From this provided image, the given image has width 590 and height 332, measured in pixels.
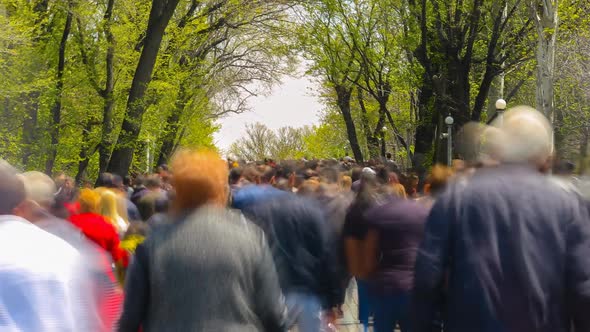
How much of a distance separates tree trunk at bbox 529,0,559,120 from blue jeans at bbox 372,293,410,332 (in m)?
17.5

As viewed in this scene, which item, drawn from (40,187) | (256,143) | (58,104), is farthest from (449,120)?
(256,143)

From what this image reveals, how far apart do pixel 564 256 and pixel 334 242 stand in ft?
12.6

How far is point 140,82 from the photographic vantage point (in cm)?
2345

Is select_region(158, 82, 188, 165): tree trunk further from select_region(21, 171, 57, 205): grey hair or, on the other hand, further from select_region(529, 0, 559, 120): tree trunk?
select_region(21, 171, 57, 205): grey hair

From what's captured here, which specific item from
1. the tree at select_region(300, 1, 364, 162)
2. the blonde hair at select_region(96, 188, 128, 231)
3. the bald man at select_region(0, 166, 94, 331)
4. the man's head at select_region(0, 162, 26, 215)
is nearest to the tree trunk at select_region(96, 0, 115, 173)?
the tree at select_region(300, 1, 364, 162)

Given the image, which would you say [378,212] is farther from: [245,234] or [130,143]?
[130,143]

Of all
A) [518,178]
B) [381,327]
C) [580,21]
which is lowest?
[381,327]

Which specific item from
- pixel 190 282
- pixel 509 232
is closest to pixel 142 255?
pixel 190 282

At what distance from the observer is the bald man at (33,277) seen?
3.53m

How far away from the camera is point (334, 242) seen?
7438mm

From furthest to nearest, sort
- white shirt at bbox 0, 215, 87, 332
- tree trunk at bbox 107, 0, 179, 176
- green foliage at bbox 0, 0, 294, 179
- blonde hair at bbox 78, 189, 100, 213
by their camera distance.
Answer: green foliage at bbox 0, 0, 294, 179
tree trunk at bbox 107, 0, 179, 176
blonde hair at bbox 78, 189, 100, 213
white shirt at bbox 0, 215, 87, 332

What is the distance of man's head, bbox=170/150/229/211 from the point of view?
387 cm

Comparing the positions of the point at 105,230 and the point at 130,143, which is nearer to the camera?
the point at 105,230

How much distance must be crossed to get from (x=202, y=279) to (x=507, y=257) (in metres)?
1.25
